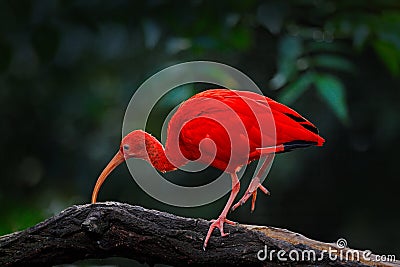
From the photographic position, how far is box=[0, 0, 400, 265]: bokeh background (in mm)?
4426

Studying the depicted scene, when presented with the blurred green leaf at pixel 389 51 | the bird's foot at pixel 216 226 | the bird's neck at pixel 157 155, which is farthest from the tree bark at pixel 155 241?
the blurred green leaf at pixel 389 51

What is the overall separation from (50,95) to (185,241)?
356 centimetres

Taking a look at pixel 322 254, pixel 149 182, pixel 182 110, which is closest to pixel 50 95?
pixel 149 182

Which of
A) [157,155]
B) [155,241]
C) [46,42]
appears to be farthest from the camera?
[46,42]

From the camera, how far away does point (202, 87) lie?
15.4 ft

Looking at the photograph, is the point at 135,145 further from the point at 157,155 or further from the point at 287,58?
the point at 287,58

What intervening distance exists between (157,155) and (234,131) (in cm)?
42

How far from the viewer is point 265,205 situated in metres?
6.21

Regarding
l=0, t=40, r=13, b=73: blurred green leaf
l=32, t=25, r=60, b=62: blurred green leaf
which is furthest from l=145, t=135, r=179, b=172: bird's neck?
l=0, t=40, r=13, b=73: blurred green leaf

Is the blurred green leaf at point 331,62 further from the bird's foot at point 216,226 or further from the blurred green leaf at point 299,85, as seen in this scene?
the bird's foot at point 216,226

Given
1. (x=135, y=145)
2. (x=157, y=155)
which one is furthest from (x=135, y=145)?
(x=157, y=155)

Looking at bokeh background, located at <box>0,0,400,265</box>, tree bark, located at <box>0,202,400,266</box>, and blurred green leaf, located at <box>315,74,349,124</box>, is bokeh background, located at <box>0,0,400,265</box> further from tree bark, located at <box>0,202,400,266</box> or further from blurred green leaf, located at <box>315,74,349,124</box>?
tree bark, located at <box>0,202,400,266</box>

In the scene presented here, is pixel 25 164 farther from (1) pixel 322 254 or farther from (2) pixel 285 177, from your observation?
(1) pixel 322 254

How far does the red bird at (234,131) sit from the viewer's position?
282 centimetres
